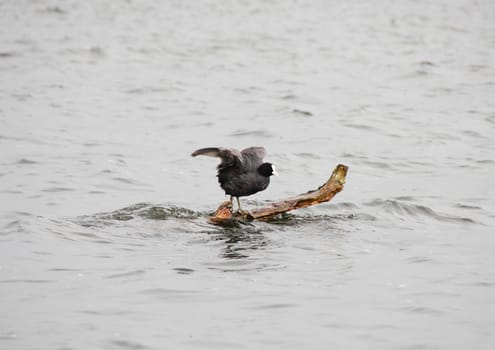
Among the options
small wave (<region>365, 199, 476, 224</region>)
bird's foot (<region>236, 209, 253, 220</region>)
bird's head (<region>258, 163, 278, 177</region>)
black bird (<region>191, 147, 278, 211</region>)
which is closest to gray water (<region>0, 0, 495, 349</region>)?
small wave (<region>365, 199, 476, 224</region>)

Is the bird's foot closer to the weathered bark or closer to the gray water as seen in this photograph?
the weathered bark

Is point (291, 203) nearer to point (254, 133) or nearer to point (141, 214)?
point (141, 214)

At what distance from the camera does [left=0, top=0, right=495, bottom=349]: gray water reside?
9.02m

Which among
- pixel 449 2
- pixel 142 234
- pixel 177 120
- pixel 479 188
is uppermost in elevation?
pixel 449 2

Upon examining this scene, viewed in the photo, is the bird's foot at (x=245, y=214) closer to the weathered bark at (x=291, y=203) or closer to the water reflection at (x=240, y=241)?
the weathered bark at (x=291, y=203)

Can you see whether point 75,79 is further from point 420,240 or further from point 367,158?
point 420,240

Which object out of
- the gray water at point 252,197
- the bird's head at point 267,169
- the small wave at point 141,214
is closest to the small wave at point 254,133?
the gray water at point 252,197

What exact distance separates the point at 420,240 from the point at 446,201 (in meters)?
2.35

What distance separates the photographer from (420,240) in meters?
12.1

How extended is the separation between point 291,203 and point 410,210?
263 cm

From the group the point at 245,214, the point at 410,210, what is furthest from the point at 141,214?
the point at 410,210

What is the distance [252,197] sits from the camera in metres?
14.2

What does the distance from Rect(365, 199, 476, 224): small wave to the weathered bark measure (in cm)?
215

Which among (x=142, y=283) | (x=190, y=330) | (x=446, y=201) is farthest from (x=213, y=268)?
(x=446, y=201)
